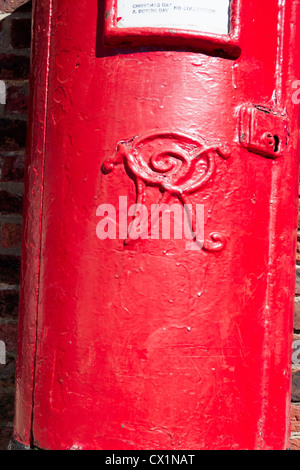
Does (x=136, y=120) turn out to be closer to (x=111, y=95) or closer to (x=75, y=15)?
(x=111, y=95)

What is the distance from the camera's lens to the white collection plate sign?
0.94 meters

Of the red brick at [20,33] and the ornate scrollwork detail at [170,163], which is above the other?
the red brick at [20,33]

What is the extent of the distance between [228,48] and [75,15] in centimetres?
32

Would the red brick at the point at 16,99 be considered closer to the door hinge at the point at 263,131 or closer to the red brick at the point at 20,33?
the red brick at the point at 20,33

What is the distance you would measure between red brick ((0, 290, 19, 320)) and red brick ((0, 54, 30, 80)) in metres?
0.65

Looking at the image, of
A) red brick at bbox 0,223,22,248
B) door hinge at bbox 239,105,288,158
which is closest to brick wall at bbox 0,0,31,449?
red brick at bbox 0,223,22,248

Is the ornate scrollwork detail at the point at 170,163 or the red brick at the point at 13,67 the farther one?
the red brick at the point at 13,67

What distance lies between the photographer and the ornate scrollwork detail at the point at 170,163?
3.10 feet

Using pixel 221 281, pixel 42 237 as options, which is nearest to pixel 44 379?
pixel 42 237

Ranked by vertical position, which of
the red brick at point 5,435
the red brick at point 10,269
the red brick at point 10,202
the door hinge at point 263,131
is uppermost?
the door hinge at point 263,131

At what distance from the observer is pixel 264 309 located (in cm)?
102

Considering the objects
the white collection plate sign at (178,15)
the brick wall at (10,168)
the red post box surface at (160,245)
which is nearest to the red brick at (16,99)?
the brick wall at (10,168)
